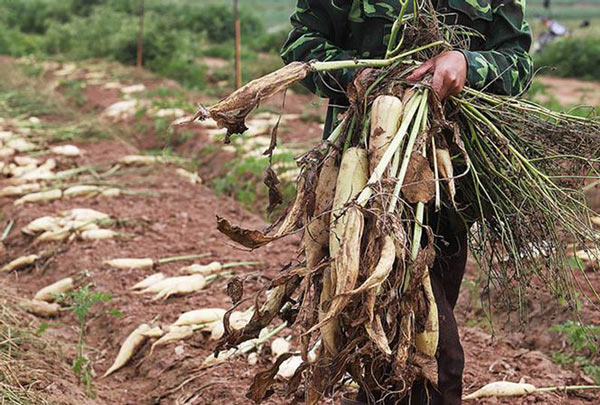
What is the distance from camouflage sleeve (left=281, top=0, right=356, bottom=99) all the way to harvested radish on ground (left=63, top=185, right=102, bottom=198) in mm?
3470

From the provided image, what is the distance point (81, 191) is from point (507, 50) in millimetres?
3953

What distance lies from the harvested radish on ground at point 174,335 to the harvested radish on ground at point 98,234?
141 centimetres

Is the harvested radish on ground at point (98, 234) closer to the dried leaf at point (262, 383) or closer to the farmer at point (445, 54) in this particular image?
the farmer at point (445, 54)

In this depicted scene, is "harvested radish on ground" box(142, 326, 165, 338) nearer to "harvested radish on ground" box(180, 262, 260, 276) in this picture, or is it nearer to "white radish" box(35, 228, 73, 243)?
"harvested radish on ground" box(180, 262, 260, 276)

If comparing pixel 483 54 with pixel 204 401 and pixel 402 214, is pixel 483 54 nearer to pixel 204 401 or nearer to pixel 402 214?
pixel 402 214

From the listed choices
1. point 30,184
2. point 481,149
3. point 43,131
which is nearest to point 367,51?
point 481,149

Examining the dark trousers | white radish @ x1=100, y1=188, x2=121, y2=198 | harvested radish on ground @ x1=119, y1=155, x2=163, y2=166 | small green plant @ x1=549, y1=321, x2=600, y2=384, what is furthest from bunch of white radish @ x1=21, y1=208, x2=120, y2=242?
the dark trousers

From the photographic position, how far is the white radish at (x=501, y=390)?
2.76 meters

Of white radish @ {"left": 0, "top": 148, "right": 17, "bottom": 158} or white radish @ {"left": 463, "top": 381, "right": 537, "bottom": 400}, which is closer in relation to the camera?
white radish @ {"left": 463, "top": 381, "right": 537, "bottom": 400}

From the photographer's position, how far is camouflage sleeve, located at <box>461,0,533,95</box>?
6.95 ft

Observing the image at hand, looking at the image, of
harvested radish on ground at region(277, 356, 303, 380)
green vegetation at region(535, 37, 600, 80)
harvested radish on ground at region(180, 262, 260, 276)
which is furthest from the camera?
green vegetation at region(535, 37, 600, 80)

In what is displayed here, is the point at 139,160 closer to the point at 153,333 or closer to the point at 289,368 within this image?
the point at 153,333

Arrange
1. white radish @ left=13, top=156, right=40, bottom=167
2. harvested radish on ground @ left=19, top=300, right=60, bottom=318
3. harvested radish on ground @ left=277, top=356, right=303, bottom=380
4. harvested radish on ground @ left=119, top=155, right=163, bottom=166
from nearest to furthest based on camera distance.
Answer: harvested radish on ground @ left=277, top=356, right=303, bottom=380, harvested radish on ground @ left=19, top=300, right=60, bottom=318, harvested radish on ground @ left=119, top=155, right=163, bottom=166, white radish @ left=13, top=156, right=40, bottom=167

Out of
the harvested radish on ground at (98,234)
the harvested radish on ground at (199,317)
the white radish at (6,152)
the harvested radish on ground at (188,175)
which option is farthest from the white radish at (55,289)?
the white radish at (6,152)
